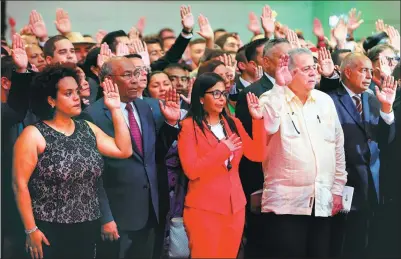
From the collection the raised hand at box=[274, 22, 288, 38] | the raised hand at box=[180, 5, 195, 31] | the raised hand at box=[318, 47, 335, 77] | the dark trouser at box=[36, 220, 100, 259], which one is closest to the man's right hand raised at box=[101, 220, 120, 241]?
the dark trouser at box=[36, 220, 100, 259]

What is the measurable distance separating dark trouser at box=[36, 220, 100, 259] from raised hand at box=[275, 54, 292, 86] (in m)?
1.52

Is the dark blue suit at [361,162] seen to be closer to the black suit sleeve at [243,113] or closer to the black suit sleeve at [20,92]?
the black suit sleeve at [243,113]

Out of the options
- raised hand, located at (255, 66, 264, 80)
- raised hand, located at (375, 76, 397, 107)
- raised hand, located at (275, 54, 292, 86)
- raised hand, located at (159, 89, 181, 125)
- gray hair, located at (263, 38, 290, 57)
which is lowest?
raised hand, located at (159, 89, 181, 125)

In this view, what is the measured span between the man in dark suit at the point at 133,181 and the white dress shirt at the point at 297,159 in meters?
0.69

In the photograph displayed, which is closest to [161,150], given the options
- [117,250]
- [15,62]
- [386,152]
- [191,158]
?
[191,158]

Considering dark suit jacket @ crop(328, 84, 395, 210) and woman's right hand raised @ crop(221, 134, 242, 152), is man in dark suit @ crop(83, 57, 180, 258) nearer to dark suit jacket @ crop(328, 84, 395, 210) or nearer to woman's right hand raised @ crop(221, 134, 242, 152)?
woman's right hand raised @ crop(221, 134, 242, 152)

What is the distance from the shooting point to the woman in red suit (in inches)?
231

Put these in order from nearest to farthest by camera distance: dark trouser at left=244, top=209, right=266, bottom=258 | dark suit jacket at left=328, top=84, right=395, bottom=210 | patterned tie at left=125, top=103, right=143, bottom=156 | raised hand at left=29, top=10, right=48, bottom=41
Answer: patterned tie at left=125, top=103, right=143, bottom=156
dark trouser at left=244, top=209, right=266, bottom=258
dark suit jacket at left=328, top=84, right=395, bottom=210
raised hand at left=29, top=10, right=48, bottom=41

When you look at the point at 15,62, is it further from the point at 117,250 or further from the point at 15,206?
the point at 117,250

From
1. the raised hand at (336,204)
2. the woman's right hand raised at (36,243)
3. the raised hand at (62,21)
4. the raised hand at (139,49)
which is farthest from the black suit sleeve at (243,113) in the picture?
the raised hand at (62,21)

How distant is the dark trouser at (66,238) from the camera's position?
5844mm

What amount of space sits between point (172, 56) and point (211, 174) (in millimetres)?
1493

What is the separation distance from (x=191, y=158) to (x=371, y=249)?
1.81 m

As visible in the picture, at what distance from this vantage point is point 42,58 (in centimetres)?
683
